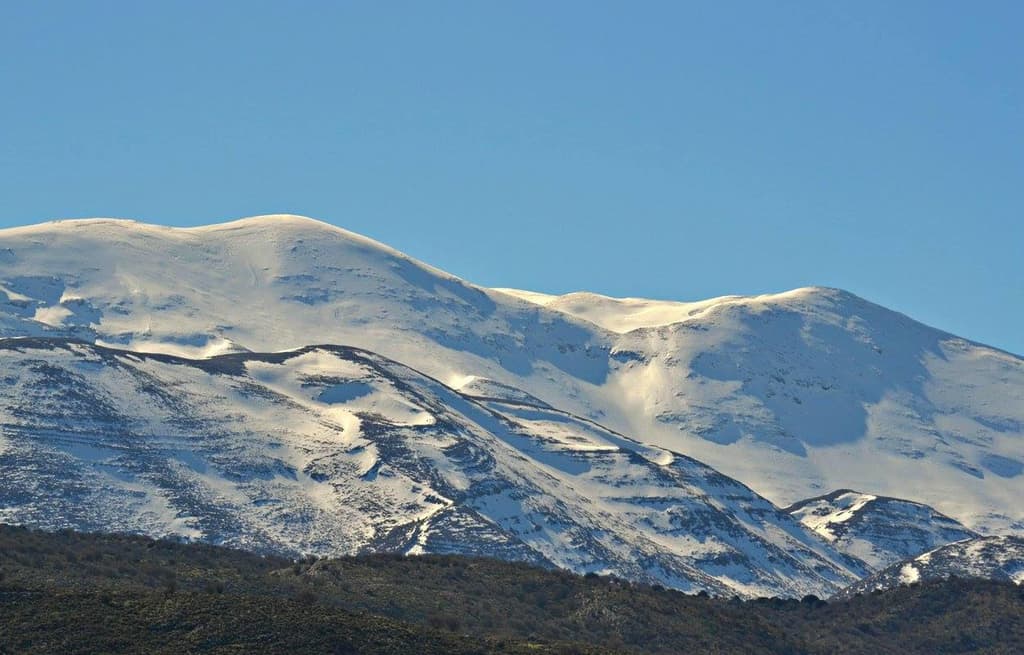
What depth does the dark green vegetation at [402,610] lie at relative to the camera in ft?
308

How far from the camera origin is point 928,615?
153 metres

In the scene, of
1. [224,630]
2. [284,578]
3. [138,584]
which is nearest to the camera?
[224,630]

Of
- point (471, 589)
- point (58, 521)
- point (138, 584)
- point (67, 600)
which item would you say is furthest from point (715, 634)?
point (58, 521)

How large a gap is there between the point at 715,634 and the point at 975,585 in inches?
1357

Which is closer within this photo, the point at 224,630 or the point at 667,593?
the point at 224,630

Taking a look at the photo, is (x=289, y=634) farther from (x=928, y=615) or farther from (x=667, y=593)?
(x=928, y=615)

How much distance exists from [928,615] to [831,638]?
12.6 m

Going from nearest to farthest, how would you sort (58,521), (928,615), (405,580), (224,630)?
(224,630) < (405,580) < (928,615) < (58,521)

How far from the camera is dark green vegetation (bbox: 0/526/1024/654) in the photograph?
308 ft

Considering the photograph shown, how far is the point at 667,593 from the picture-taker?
149 meters

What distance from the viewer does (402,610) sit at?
117375 millimetres

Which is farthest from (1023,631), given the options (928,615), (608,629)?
(608,629)

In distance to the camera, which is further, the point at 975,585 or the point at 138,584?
the point at 975,585

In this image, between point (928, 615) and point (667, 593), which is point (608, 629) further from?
point (928, 615)
